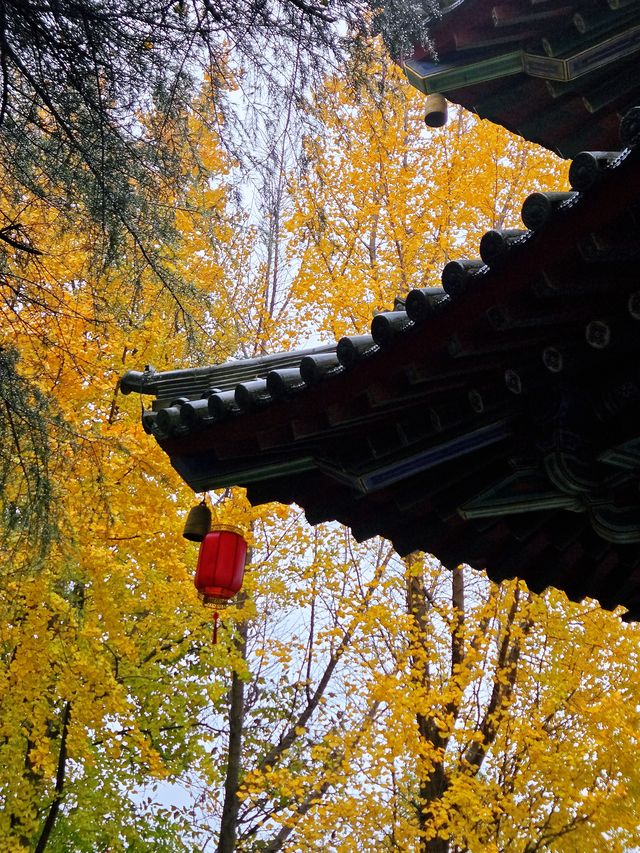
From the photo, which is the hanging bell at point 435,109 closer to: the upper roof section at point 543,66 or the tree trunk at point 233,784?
the upper roof section at point 543,66

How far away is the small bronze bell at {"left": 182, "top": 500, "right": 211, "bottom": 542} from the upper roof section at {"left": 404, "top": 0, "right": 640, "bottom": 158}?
93.8 inches

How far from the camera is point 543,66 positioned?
12.5ft

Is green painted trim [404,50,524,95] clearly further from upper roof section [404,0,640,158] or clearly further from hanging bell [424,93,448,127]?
hanging bell [424,93,448,127]

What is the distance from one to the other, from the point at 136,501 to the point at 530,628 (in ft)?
14.9

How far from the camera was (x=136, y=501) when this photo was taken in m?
9.01

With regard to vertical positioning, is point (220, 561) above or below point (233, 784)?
below

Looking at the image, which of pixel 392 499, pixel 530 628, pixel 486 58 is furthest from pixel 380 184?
pixel 392 499

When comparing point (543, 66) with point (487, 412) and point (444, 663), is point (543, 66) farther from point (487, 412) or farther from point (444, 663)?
point (444, 663)

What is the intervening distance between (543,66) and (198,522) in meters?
2.73

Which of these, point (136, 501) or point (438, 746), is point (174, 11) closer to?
point (136, 501)

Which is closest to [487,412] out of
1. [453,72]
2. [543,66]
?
[543,66]

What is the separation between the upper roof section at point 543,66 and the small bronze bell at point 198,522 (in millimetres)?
2383

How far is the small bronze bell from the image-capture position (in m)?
4.24

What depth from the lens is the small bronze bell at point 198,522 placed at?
424 centimetres
